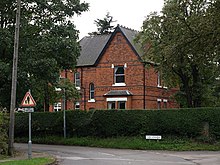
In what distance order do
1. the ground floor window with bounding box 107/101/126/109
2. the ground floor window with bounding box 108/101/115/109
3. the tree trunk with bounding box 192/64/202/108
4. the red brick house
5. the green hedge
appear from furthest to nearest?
1. the ground floor window with bounding box 108/101/115/109
2. the ground floor window with bounding box 107/101/126/109
3. the red brick house
4. the tree trunk with bounding box 192/64/202/108
5. the green hedge

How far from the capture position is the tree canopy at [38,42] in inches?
979

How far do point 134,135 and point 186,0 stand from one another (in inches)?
565

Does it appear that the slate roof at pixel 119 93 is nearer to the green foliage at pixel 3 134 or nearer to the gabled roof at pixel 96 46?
the gabled roof at pixel 96 46

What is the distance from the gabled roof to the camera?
45047mm

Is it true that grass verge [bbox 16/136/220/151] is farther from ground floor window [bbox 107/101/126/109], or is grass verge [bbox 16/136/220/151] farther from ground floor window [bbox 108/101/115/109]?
ground floor window [bbox 108/101/115/109]

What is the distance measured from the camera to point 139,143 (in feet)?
98.5

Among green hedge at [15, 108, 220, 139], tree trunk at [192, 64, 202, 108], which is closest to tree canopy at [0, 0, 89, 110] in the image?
green hedge at [15, 108, 220, 139]

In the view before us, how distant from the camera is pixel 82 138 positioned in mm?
33312

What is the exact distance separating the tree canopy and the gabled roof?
1737cm

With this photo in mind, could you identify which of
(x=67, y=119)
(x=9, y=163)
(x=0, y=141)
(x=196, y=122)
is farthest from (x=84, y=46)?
(x=9, y=163)

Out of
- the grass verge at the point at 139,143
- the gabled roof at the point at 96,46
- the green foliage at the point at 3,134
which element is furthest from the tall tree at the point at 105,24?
the green foliage at the point at 3,134

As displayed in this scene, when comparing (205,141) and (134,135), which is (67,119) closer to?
(134,135)

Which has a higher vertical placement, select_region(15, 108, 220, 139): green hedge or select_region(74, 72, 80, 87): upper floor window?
select_region(74, 72, 80, 87): upper floor window

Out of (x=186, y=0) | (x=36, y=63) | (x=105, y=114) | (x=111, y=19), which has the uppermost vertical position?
(x=111, y=19)
